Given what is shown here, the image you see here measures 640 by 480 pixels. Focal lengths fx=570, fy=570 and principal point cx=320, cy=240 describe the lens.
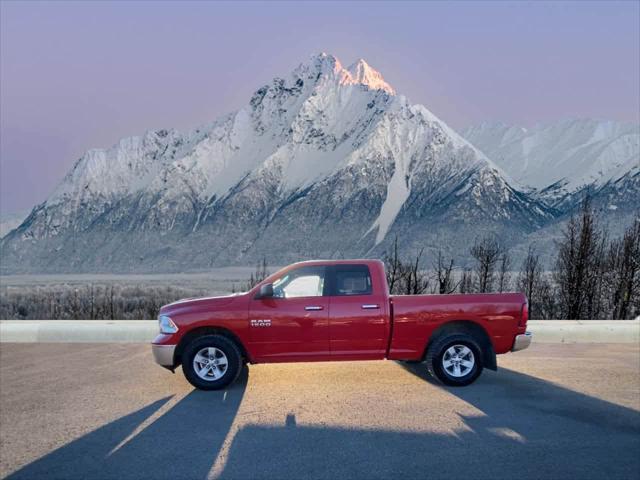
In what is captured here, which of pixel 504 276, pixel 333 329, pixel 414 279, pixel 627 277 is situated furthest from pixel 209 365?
pixel 504 276

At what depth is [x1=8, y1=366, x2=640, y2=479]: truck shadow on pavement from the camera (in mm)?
4910

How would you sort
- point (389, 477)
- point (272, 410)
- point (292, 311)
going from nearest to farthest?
point (389, 477) → point (272, 410) → point (292, 311)

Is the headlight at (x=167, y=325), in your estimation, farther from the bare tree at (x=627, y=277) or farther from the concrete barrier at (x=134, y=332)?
the bare tree at (x=627, y=277)

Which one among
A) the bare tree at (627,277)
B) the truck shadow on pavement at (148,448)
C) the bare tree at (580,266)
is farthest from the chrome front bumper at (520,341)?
the bare tree at (627,277)

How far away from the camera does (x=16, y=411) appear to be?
6934mm

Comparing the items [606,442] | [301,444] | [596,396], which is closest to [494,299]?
[596,396]

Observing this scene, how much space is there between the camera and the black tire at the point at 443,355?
7.85m

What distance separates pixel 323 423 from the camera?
243 inches

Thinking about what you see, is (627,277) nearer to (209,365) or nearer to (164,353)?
(209,365)

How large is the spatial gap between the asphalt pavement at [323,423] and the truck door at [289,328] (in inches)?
18.2

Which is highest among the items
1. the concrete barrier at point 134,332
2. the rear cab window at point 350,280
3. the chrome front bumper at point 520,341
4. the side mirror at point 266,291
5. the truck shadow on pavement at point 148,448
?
the rear cab window at point 350,280

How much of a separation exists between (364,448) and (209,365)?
3.10 meters

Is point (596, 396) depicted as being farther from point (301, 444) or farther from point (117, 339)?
point (117, 339)

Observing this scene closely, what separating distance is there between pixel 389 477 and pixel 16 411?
189 inches
